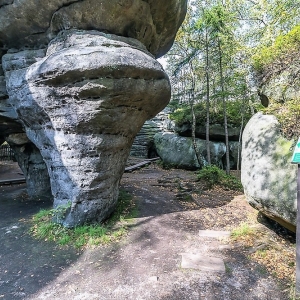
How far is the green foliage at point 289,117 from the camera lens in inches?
173

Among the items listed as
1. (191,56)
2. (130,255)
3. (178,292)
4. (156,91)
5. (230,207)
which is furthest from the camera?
(191,56)

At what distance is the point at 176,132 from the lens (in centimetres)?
1614

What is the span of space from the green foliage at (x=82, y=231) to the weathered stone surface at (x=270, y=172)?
120 inches

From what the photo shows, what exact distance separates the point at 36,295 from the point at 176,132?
1361 centimetres

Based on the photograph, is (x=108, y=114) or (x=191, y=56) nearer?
(x=108, y=114)

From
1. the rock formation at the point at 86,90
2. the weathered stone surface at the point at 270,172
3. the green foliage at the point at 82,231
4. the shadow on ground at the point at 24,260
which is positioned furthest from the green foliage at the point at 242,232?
the shadow on ground at the point at 24,260

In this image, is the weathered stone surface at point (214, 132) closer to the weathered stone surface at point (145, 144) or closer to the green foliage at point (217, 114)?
the green foliage at point (217, 114)

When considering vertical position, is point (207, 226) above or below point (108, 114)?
below

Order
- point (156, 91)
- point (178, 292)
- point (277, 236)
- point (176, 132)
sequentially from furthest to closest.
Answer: point (176, 132), point (156, 91), point (277, 236), point (178, 292)

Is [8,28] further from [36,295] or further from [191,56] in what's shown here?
[191,56]

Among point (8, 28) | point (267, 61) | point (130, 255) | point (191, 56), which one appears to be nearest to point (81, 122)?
point (130, 255)

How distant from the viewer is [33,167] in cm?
909

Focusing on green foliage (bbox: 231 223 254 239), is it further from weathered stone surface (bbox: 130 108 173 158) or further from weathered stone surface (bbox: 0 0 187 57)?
weathered stone surface (bbox: 130 108 173 158)

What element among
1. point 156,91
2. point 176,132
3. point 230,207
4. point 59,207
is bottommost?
point 230,207
